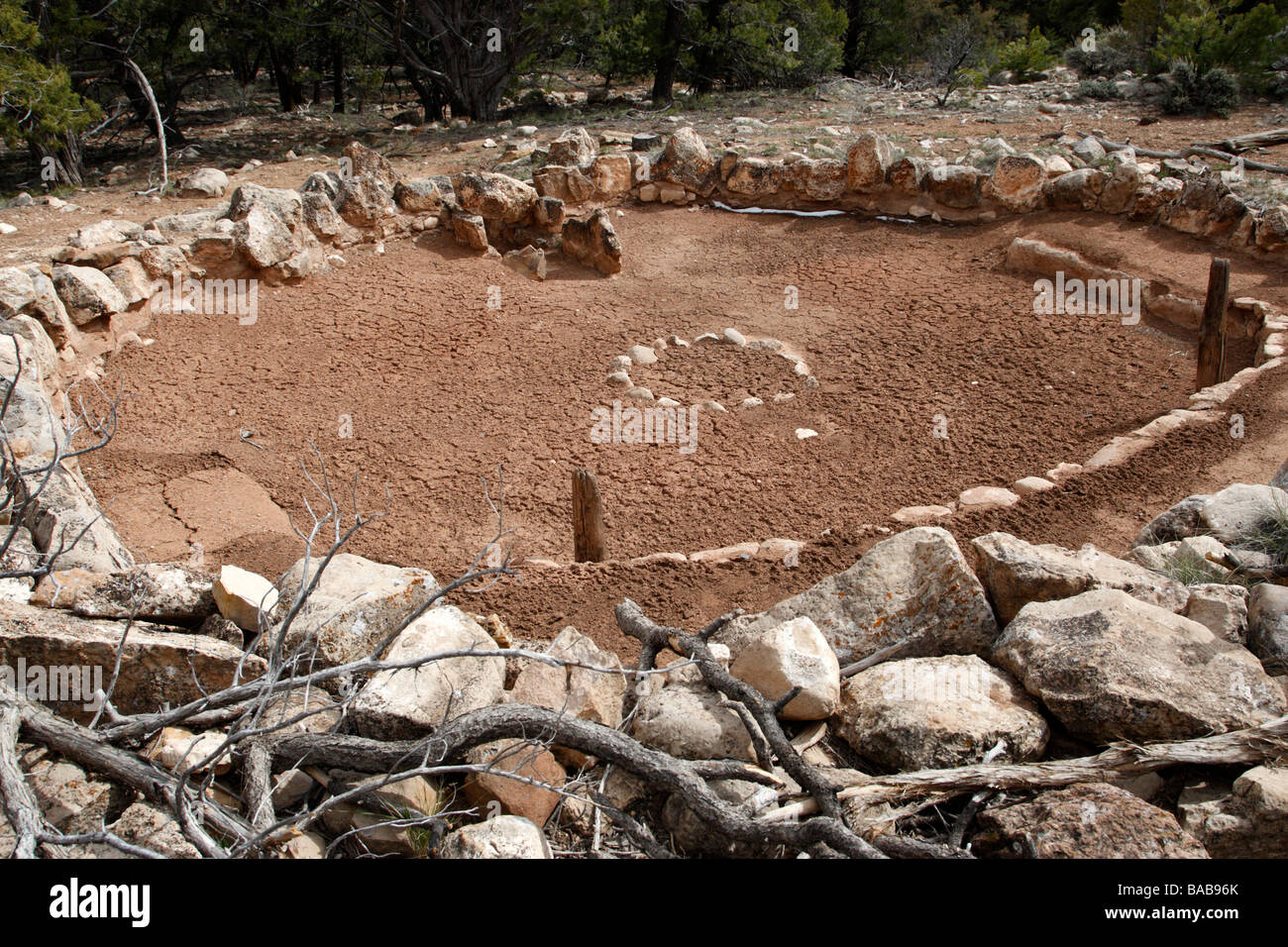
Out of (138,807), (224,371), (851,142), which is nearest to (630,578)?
(138,807)

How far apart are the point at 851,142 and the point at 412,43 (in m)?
7.86

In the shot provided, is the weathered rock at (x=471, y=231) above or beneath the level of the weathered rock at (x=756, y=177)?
beneath

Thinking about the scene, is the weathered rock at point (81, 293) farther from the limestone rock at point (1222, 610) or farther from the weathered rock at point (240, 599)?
the limestone rock at point (1222, 610)

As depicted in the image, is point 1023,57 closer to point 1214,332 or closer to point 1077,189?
point 1077,189

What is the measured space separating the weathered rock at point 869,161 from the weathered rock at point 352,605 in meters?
7.84

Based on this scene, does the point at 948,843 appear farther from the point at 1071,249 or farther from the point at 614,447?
the point at 1071,249

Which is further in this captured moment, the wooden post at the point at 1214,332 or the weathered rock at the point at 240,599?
the wooden post at the point at 1214,332

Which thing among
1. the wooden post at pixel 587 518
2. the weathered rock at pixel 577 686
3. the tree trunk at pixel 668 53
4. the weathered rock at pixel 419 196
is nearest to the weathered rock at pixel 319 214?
the weathered rock at pixel 419 196

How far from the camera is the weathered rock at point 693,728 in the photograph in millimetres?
3260

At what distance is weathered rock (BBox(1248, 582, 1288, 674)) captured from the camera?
3457 millimetres

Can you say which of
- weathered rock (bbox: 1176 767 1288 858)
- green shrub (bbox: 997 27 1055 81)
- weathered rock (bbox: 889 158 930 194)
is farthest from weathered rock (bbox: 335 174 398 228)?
green shrub (bbox: 997 27 1055 81)

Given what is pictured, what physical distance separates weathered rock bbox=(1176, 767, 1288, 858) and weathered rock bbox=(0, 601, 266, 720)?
322cm

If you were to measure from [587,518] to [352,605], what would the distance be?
1.70 m

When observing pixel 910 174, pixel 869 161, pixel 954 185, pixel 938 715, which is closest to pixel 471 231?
pixel 869 161
